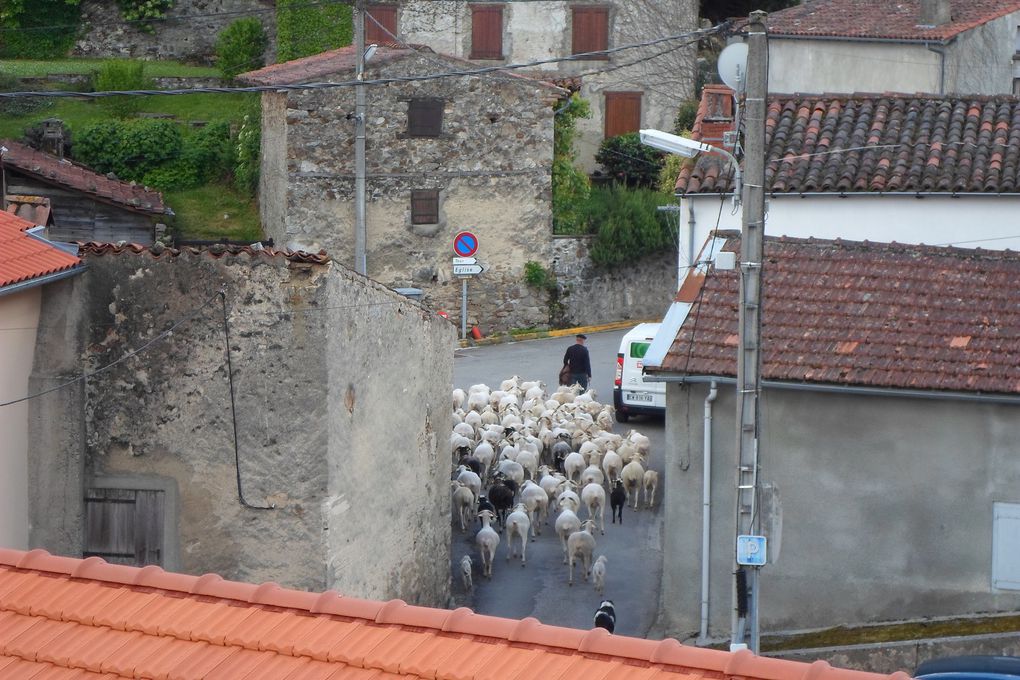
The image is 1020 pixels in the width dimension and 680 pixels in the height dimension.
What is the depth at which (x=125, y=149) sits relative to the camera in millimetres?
33844

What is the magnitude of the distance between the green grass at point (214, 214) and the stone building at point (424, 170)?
68.6 inches

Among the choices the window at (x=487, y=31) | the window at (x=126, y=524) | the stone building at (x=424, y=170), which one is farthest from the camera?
the window at (x=487, y=31)

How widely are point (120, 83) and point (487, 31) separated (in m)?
8.99

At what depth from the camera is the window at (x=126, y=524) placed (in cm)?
1205

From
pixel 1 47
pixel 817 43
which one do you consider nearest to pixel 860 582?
pixel 817 43

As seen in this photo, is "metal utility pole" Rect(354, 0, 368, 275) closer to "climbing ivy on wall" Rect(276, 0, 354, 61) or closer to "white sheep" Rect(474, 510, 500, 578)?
"climbing ivy on wall" Rect(276, 0, 354, 61)

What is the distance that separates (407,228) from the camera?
29.3m

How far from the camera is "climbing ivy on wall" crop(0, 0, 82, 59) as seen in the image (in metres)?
40.5

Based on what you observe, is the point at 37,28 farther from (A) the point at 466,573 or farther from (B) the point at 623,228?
(A) the point at 466,573

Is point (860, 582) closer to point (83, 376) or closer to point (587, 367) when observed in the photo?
point (83, 376)

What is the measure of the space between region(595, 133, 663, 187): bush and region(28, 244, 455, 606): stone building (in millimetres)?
24279

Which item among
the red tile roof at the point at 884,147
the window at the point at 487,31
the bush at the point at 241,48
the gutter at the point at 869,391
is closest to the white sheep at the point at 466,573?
the gutter at the point at 869,391

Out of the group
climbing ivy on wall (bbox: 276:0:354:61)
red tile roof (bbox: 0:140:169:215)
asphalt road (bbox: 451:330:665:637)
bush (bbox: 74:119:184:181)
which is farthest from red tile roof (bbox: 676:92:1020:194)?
climbing ivy on wall (bbox: 276:0:354:61)

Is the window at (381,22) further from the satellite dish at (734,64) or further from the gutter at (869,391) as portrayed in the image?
the satellite dish at (734,64)
